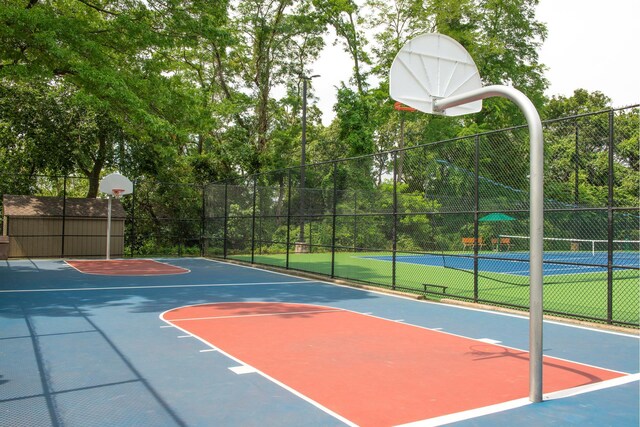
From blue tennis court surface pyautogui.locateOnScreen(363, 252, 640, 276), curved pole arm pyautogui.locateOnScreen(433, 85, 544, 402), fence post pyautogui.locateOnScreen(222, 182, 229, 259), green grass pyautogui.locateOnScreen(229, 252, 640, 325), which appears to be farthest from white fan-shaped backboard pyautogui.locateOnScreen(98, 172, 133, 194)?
curved pole arm pyautogui.locateOnScreen(433, 85, 544, 402)

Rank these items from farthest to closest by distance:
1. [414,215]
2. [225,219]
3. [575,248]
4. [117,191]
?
1. [575,248]
2. [117,191]
3. [225,219]
4. [414,215]

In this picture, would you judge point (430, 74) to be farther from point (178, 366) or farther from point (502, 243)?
point (502, 243)

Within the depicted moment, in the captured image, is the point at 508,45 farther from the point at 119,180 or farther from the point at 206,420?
the point at 206,420

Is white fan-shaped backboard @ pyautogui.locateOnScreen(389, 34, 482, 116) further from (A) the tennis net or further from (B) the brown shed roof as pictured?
(B) the brown shed roof

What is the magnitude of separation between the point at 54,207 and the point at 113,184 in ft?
7.90

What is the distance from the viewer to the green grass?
1031 centimetres

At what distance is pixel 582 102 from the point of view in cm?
4800

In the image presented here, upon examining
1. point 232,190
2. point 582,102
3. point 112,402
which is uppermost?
point 582,102

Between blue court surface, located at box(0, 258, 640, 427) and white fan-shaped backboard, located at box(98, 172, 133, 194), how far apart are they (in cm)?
982

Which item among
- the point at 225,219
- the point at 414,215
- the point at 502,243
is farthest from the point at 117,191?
the point at 502,243

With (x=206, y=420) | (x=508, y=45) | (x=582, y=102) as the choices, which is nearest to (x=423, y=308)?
(x=206, y=420)

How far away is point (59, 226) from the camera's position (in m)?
20.7

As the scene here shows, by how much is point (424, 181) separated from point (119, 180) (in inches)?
528

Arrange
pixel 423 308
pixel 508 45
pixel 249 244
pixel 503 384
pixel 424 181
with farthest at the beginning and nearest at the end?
pixel 508 45
pixel 424 181
pixel 249 244
pixel 423 308
pixel 503 384
